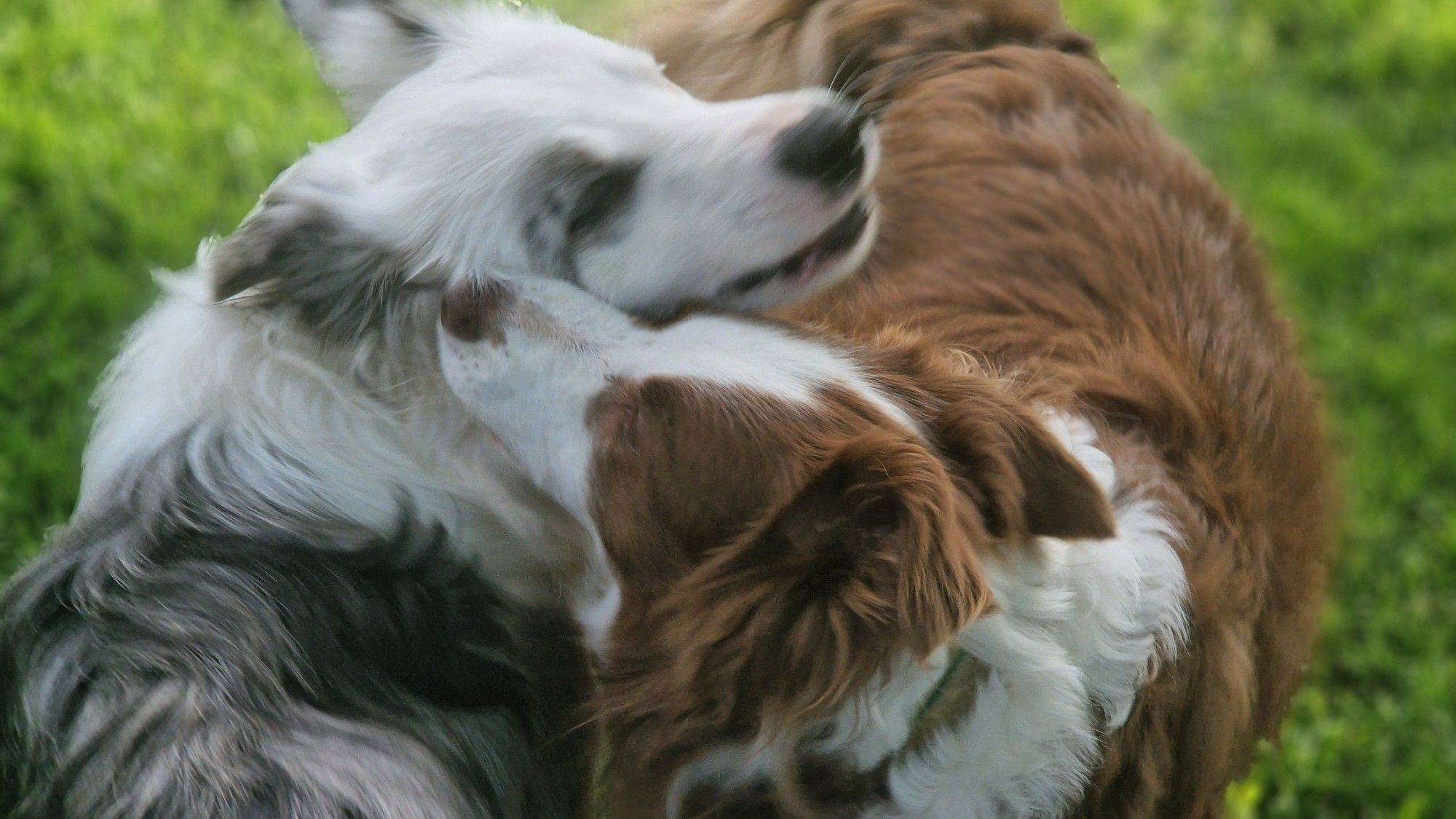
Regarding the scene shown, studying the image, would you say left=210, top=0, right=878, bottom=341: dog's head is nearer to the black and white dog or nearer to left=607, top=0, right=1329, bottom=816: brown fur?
the black and white dog

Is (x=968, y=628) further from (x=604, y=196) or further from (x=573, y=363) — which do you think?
(x=604, y=196)

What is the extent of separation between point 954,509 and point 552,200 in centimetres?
91

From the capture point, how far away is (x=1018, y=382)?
2.51m

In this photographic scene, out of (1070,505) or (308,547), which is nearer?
(1070,505)

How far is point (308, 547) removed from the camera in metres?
2.22

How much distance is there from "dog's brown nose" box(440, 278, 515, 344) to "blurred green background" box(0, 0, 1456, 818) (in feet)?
5.66

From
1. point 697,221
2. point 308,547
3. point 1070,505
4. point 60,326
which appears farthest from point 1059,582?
point 60,326

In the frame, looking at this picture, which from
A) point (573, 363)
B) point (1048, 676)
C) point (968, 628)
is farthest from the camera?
point (573, 363)

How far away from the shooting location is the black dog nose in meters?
2.28

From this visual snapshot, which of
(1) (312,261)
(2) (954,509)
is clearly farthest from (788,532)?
(1) (312,261)

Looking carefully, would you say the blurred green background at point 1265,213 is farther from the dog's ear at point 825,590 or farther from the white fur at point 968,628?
the dog's ear at point 825,590

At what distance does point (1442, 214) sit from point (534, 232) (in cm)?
397

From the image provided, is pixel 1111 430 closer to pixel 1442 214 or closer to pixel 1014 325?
pixel 1014 325

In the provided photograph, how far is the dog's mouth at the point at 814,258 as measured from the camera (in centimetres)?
236
